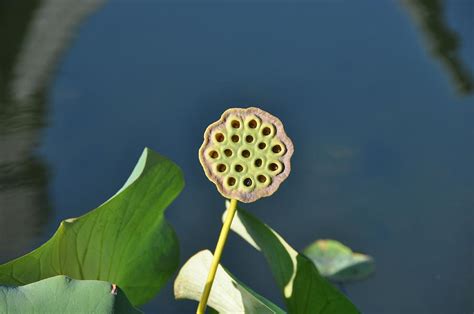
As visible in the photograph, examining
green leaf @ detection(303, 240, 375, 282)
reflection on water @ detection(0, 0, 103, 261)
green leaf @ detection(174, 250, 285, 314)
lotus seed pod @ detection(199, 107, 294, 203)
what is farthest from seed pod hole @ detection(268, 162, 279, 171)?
reflection on water @ detection(0, 0, 103, 261)

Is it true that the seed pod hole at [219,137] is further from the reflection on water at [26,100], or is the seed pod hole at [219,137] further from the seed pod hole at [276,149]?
the reflection on water at [26,100]

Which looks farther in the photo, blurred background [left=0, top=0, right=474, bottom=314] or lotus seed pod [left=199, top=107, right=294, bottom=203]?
blurred background [left=0, top=0, right=474, bottom=314]

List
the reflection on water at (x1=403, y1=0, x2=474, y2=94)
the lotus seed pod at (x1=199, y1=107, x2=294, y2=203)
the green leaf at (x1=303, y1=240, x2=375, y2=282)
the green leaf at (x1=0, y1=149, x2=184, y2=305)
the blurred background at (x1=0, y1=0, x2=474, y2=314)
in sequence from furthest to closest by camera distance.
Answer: the reflection on water at (x1=403, y1=0, x2=474, y2=94)
the blurred background at (x1=0, y1=0, x2=474, y2=314)
the green leaf at (x1=303, y1=240, x2=375, y2=282)
the green leaf at (x1=0, y1=149, x2=184, y2=305)
the lotus seed pod at (x1=199, y1=107, x2=294, y2=203)

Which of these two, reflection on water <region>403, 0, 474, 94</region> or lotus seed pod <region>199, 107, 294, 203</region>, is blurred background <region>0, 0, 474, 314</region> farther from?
lotus seed pod <region>199, 107, 294, 203</region>

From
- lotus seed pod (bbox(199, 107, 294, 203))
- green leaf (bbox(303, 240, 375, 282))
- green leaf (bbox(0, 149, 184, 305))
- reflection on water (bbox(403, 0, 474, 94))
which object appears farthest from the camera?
reflection on water (bbox(403, 0, 474, 94))

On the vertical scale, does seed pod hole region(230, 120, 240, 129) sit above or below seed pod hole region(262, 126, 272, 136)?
above

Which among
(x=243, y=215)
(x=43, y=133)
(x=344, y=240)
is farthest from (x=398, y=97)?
(x=243, y=215)

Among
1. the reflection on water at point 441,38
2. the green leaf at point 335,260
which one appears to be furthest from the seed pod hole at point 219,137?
the reflection on water at point 441,38
